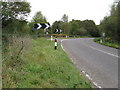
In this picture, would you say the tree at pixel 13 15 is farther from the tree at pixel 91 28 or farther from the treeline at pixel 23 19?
the tree at pixel 91 28

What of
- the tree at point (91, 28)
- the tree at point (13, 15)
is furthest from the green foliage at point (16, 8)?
the tree at point (91, 28)

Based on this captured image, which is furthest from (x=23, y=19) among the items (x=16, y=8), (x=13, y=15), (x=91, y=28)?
(x=91, y=28)

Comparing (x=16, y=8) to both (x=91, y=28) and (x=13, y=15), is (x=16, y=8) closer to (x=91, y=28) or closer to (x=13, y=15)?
(x=13, y=15)

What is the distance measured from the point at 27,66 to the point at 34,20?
1205 inches

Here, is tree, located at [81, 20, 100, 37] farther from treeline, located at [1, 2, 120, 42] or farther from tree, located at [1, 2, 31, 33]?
tree, located at [1, 2, 31, 33]

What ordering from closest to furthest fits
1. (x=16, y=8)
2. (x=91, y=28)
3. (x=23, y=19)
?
1. (x=16, y=8)
2. (x=23, y=19)
3. (x=91, y=28)

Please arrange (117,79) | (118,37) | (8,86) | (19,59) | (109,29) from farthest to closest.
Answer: (109,29) → (118,37) → (19,59) → (117,79) → (8,86)

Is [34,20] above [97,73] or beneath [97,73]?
above

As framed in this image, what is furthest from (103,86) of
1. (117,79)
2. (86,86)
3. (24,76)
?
(24,76)

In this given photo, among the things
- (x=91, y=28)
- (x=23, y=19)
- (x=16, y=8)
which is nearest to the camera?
(x=16, y=8)

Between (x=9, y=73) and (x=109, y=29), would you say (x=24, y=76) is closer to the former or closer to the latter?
(x=9, y=73)

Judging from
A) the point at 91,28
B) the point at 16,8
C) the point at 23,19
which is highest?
the point at 91,28

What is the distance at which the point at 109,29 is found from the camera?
104 ft

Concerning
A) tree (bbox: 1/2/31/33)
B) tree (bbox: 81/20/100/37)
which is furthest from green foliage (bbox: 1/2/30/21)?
tree (bbox: 81/20/100/37)
